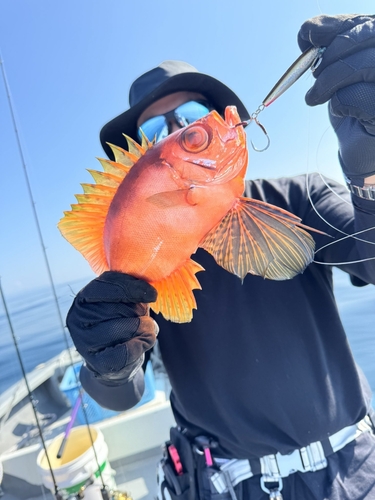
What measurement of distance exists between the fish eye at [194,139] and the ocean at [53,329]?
754mm

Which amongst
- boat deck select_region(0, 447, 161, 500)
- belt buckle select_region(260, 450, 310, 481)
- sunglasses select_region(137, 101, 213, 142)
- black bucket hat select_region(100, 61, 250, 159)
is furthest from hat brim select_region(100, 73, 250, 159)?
boat deck select_region(0, 447, 161, 500)

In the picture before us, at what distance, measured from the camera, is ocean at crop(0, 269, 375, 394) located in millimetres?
3086

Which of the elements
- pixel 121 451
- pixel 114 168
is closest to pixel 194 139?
pixel 114 168

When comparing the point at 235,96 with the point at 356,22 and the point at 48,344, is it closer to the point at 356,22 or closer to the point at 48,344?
the point at 356,22

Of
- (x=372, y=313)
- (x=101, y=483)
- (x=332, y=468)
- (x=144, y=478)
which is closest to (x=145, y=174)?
(x=332, y=468)

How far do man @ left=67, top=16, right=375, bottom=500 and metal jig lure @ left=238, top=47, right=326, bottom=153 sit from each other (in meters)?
0.03

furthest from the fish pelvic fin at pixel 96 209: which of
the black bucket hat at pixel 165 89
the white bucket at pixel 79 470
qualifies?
the white bucket at pixel 79 470

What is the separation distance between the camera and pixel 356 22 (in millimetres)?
1028

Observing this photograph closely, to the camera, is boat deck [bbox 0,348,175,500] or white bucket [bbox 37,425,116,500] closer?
white bucket [bbox 37,425,116,500]

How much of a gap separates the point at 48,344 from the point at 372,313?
5.29 metres

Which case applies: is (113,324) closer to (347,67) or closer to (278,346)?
(278,346)

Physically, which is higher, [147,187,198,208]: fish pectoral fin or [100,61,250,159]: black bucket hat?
[100,61,250,159]: black bucket hat

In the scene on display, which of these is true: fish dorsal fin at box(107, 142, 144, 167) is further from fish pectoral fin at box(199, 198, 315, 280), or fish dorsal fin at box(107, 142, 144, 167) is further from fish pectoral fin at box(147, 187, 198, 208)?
fish pectoral fin at box(199, 198, 315, 280)

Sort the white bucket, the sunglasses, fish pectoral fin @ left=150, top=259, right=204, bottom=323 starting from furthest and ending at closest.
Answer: the white bucket, the sunglasses, fish pectoral fin @ left=150, top=259, right=204, bottom=323
